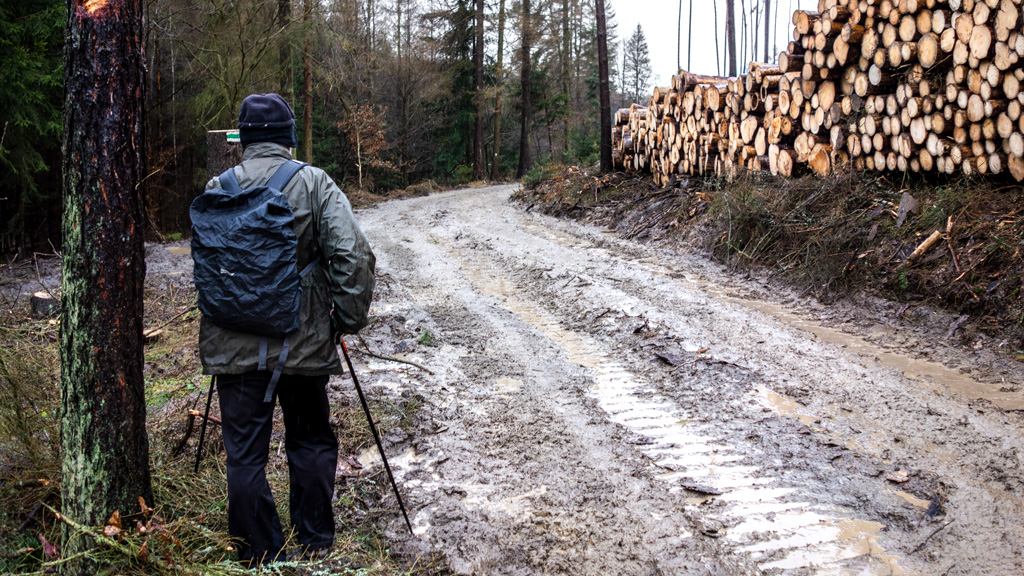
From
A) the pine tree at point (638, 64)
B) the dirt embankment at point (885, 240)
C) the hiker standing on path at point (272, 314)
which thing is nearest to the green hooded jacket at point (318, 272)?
the hiker standing on path at point (272, 314)

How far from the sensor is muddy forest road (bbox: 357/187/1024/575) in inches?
114

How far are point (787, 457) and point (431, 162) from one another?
31.5m

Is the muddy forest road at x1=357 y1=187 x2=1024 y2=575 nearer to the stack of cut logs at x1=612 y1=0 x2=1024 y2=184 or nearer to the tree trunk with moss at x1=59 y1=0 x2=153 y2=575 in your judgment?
the tree trunk with moss at x1=59 y1=0 x2=153 y2=575

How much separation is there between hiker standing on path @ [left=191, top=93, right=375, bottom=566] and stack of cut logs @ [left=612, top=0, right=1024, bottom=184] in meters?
6.27

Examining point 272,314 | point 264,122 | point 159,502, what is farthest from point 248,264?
point 159,502

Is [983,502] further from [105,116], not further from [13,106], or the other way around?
[13,106]

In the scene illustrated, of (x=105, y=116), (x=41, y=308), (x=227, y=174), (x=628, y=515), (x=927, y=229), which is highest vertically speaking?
(x=105, y=116)

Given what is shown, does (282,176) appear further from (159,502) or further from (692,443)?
(692,443)

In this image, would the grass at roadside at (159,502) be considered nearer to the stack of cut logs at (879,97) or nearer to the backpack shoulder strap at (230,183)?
the backpack shoulder strap at (230,183)

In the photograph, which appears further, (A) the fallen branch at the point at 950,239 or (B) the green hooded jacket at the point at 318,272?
(A) the fallen branch at the point at 950,239

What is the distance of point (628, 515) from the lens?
316cm

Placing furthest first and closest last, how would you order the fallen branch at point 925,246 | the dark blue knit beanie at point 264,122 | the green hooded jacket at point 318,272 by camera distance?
the fallen branch at point 925,246 < the dark blue knit beanie at point 264,122 < the green hooded jacket at point 318,272

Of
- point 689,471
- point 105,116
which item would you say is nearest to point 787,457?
point 689,471

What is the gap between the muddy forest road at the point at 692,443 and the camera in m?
2.90
